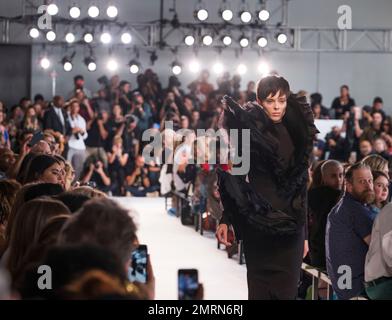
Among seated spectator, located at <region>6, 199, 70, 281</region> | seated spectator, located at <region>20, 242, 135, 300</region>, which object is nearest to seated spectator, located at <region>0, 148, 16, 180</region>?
seated spectator, located at <region>6, 199, 70, 281</region>

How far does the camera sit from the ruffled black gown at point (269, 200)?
12.2 ft

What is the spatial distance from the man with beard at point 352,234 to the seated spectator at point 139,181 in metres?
8.53

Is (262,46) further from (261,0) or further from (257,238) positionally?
(257,238)

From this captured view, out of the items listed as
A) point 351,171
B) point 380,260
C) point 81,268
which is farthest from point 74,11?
point 81,268

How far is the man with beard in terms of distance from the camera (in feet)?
14.3

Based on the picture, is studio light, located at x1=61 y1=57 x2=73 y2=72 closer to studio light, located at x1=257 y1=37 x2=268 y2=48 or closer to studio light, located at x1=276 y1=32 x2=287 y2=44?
studio light, located at x1=257 y1=37 x2=268 y2=48

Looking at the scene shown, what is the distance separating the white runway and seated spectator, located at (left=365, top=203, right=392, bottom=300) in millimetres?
1332

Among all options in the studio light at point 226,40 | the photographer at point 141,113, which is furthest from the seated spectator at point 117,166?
the studio light at point 226,40

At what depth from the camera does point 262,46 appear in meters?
13.6

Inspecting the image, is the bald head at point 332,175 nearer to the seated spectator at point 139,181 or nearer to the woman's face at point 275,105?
the woman's face at point 275,105

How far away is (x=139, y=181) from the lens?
13.0 meters

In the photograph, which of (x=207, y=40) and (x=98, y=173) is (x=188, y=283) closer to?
(x=98, y=173)

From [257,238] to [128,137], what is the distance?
9.54 meters
